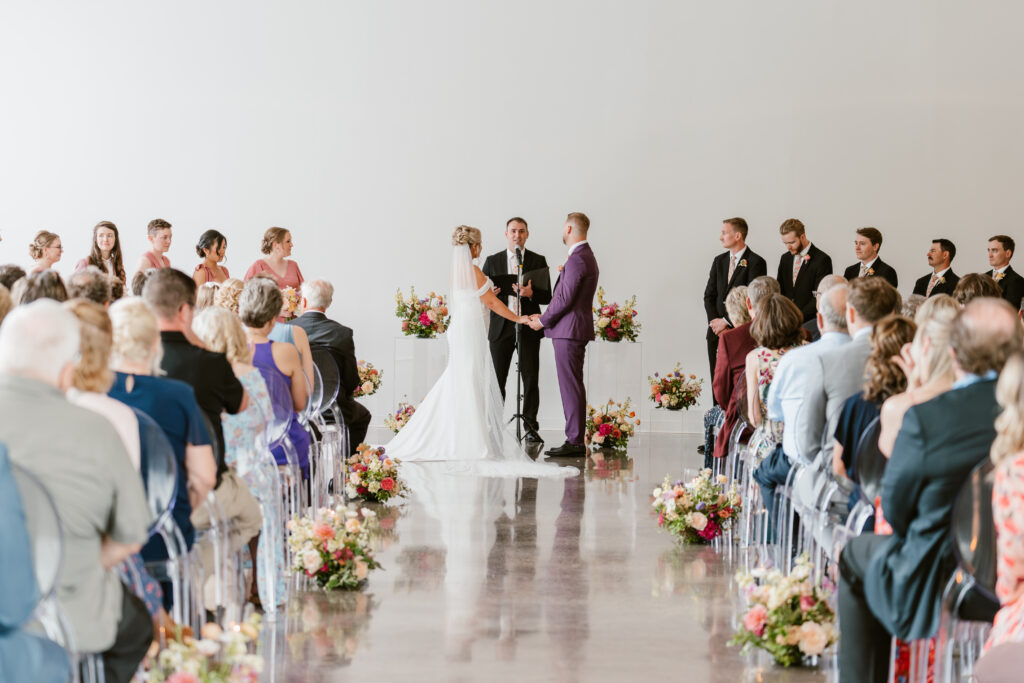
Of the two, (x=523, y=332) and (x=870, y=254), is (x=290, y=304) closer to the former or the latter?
(x=523, y=332)

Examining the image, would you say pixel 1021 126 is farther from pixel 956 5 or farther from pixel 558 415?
pixel 558 415

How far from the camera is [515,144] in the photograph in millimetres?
10844

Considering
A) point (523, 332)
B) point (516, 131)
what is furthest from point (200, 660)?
point (516, 131)

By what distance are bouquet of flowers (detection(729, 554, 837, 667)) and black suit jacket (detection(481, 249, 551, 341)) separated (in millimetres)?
5787

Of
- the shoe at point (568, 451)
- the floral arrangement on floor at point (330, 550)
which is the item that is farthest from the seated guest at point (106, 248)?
the floral arrangement on floor at point (330, 550)

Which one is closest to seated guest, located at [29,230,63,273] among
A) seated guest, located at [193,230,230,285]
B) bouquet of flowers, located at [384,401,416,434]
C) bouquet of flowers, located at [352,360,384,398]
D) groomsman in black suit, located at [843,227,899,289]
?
seated guest, located at [193,230,230,285]

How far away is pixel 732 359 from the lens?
6.10 m

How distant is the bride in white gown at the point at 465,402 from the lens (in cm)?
836

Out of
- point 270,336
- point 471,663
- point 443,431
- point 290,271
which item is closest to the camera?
point 471,663

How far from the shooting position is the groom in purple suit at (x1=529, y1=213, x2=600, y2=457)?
893cm

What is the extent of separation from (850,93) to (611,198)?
2.45m

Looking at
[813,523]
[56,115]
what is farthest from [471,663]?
[56,115]

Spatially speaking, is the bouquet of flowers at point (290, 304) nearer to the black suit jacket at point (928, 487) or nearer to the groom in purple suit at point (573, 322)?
the groom in purple suit at point (573, 322)

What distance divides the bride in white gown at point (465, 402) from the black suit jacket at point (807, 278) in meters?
2.65
